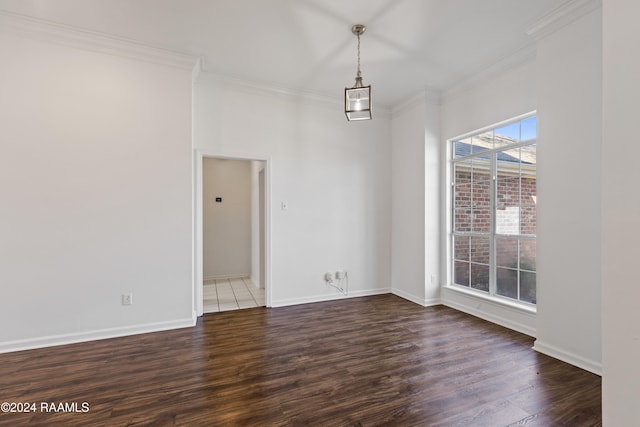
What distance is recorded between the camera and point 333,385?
86.2 inches

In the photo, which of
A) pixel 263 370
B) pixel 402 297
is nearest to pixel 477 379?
pixel 263 370

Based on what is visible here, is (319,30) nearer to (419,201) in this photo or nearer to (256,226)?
(419,201)

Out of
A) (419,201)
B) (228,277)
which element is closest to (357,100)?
(419,201)

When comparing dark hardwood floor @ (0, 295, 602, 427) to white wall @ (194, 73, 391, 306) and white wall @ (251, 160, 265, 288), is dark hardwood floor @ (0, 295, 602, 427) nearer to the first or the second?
white wall @ (194, 73, 391, 306)

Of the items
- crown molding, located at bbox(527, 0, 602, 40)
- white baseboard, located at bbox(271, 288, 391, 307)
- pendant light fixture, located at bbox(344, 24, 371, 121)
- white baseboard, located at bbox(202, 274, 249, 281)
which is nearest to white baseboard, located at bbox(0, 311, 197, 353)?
white baseboard, located at bbox(271, 288, 391, 307)

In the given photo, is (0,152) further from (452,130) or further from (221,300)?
(452,130)

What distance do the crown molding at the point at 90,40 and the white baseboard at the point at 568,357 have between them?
187 inches

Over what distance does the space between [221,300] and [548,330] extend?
13.4ft

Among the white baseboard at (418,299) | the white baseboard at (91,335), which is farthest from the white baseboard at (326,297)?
the white baseboard at (91,335)

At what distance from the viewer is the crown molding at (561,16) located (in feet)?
7.97

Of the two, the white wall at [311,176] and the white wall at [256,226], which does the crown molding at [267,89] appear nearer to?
the white wall at [311,176]

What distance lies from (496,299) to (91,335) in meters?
4.58

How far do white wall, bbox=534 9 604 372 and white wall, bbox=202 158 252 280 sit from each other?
508 cm

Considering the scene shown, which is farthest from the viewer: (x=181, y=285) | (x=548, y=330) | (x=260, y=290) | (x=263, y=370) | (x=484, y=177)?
(x=260, y=290)
